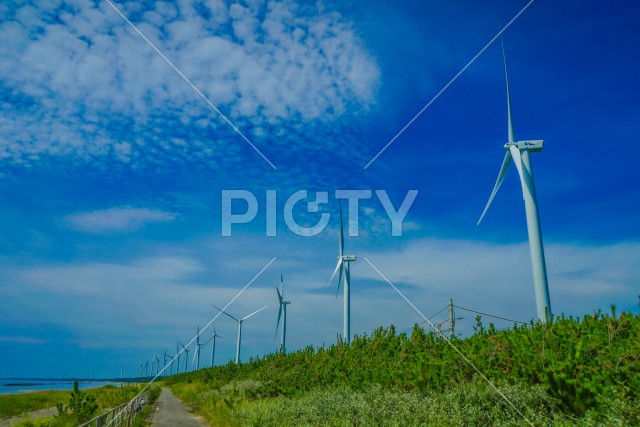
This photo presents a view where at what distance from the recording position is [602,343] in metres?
14.2

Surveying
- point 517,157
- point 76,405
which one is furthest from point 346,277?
point 76,405

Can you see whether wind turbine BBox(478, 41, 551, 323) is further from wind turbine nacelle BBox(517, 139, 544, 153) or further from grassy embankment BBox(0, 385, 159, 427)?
grassy embankment BBox(0, 385, 159, 427)

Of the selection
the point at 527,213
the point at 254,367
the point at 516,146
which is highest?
the point at 516,146

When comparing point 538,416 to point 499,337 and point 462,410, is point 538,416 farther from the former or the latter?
point 499,337

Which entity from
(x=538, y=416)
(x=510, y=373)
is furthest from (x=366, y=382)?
(x=538, y=416)

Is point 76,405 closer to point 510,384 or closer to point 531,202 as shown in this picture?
point 510,384

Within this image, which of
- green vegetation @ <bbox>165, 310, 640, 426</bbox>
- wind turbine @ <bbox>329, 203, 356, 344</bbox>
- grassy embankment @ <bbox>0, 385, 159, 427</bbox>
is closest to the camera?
green vegetation @ <bbox>165, 310, 640, 426</bbox>

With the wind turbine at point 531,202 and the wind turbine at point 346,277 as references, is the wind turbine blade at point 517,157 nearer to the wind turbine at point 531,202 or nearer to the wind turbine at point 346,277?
the wind turbine at point 531,202

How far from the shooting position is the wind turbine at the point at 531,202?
21.3m

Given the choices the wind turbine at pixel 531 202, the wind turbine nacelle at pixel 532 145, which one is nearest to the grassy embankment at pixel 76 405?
the wind turbine at pixel 531 202

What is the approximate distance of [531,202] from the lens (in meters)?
23.9

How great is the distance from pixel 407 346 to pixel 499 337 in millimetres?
8749

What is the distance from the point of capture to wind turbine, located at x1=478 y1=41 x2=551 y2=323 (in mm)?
21334

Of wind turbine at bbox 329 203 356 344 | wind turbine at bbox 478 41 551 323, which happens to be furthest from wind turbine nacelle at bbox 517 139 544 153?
wind turbine at bbox 329 203 356 344
